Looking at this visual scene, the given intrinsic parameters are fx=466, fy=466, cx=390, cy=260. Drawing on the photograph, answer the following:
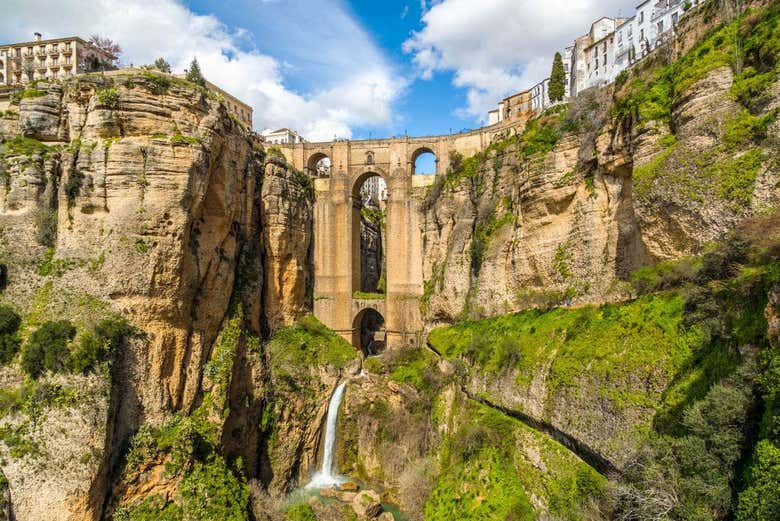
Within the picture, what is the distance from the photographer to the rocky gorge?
33.7 ft

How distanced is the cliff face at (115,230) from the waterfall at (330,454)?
7.39 m

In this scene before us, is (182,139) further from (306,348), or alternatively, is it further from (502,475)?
(502,475)

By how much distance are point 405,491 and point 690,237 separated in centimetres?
1422

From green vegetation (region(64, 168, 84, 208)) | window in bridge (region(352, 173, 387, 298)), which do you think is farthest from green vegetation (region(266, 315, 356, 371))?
green vegetation (region(64, 168, 84, 208))

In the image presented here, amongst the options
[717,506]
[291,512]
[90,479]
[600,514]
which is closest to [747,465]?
[717,506]

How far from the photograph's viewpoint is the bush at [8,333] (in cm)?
Result: 1506

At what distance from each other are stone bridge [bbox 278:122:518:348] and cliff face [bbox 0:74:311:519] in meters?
10.5

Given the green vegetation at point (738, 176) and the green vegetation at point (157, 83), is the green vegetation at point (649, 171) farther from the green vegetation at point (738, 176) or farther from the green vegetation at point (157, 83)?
the green vegetation at point (157, 83)

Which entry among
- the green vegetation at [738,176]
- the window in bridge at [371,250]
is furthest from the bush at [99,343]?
the green vegetation at [738,176]

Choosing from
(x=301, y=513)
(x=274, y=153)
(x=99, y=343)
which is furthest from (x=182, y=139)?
(x=301, y=513)

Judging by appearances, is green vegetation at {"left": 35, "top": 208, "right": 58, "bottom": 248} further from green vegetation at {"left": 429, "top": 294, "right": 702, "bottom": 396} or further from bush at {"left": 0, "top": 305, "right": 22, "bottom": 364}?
green vegetation at {"left": 429, "top": 294, "right": 702, "bottom": 396}

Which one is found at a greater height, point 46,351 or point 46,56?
point 46,56

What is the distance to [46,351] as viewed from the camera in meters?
14.9

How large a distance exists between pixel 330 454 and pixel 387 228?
13.6 metres
